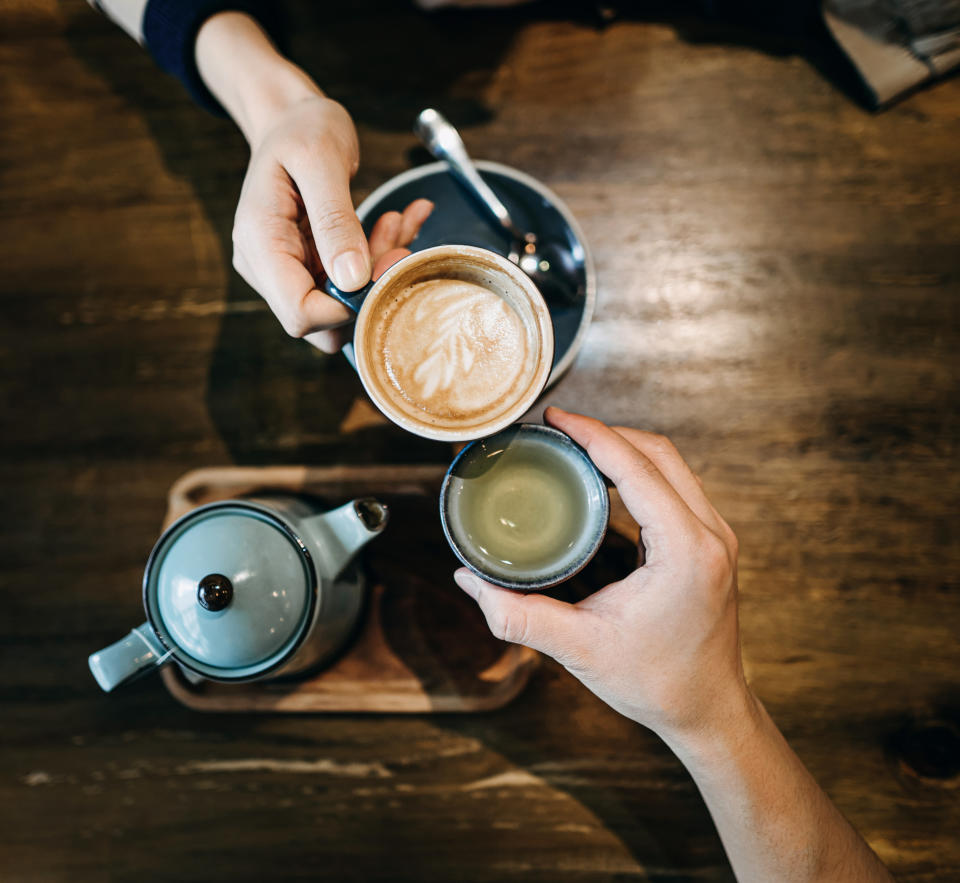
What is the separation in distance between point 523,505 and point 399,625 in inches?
17.9

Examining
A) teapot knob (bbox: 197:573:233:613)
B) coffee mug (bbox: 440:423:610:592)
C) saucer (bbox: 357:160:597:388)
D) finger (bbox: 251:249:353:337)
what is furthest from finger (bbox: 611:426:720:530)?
teapot knob (bbox: 197:573:233:613)

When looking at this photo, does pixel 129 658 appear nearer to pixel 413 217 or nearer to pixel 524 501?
pixel 524 501

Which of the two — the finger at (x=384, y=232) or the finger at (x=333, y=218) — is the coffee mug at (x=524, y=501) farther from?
the finger at (x=384, y=232)

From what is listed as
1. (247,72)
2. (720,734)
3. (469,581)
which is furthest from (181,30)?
(720,734)

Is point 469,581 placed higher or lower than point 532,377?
lower

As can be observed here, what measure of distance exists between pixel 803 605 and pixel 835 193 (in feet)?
3.37

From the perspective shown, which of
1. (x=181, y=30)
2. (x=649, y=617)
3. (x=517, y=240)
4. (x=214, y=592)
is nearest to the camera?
(x=214, y=592)

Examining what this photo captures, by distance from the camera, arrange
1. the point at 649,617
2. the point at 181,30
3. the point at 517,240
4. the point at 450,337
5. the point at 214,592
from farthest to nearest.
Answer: the point at 517,240
the point at 181,30
the point at 450,337
the point at 649,617
the point at 214,592

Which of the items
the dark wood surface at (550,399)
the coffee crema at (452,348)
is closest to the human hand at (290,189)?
the coffee crema at (452,348)

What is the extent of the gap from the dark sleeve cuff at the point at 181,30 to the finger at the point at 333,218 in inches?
16.8

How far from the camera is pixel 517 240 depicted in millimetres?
1381

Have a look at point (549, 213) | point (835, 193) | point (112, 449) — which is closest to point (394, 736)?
point (112, 449)

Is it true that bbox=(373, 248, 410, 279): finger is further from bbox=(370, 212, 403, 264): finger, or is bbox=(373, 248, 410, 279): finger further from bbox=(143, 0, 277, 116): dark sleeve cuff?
bbox=(143, 0, 277, 116): dark sleeve cuff

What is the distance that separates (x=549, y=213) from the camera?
4.43 ft
